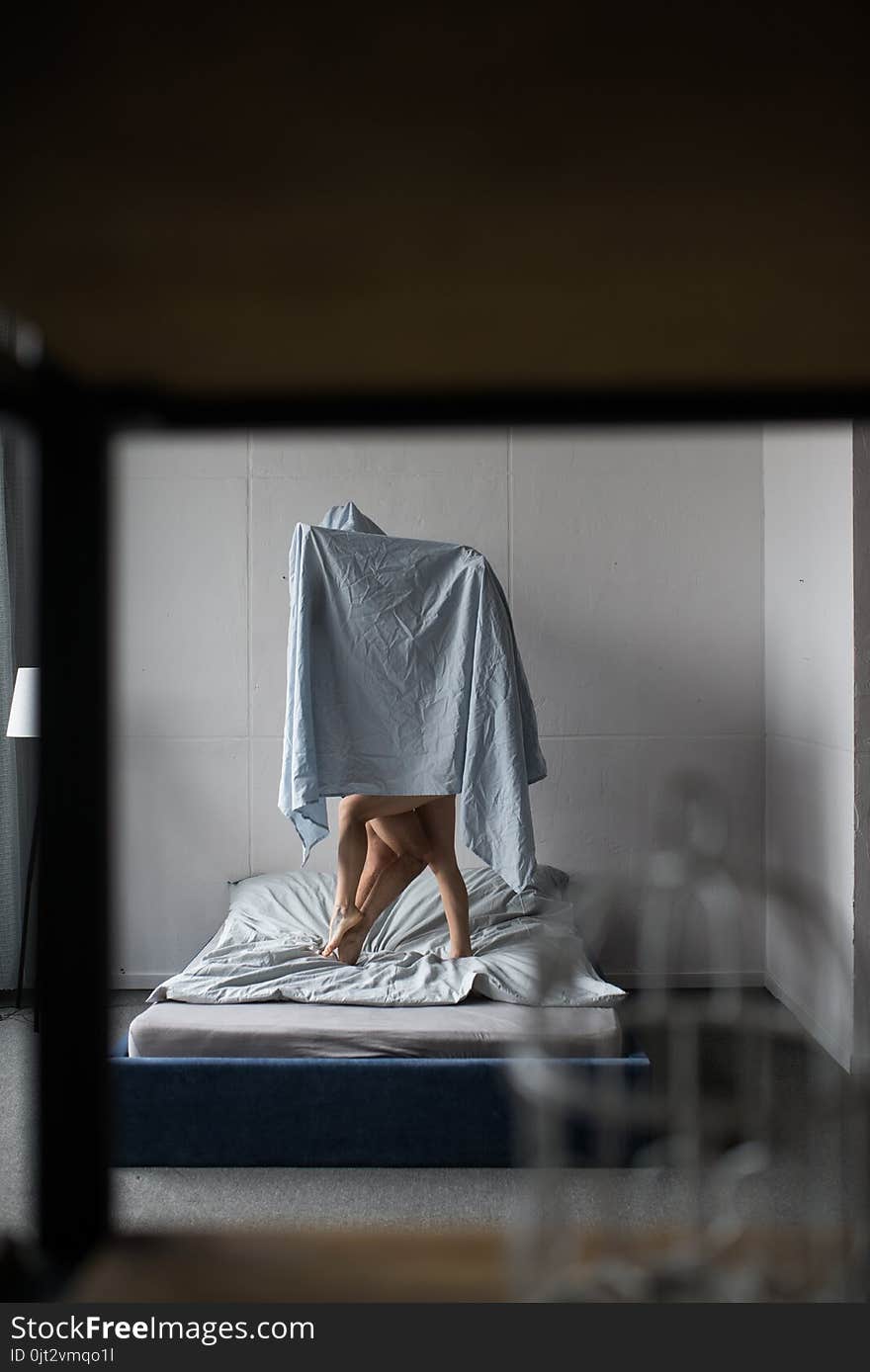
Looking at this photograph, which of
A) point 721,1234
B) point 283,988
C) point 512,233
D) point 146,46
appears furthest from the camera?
point 283,988

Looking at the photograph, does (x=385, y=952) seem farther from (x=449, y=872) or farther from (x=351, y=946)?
(x=449, y=872)

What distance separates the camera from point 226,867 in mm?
4480

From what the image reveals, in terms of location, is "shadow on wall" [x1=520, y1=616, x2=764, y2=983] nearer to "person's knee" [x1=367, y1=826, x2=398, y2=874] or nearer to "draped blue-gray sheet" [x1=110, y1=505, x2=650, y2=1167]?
"draped blue-gray sheet" [x1=110, y1=505, x2=650, y2=1167]

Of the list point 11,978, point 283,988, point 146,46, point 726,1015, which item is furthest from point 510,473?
point 146,46

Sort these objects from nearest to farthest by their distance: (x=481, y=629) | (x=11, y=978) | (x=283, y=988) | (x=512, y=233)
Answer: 1. (x=512, y=233)
2. (x=283, y=988)
3. (x=481, y=629)
4. (x=11, y=978)

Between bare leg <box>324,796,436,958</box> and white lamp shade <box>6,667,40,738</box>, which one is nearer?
bare leg <box>324,796,436,958</box>

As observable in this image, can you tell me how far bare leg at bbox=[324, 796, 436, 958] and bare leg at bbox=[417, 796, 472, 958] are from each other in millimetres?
64

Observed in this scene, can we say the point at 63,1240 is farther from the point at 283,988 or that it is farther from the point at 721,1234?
the point at 283,988

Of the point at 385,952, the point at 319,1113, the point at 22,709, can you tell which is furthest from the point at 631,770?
the point at 22,709

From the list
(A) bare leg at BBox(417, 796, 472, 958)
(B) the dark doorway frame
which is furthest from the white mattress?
(B) the dark doorway frame

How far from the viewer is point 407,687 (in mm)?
3289

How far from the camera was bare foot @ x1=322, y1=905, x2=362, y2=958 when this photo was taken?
3367 mm

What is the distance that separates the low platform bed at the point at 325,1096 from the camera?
272cm

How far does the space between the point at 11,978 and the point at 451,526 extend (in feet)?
8.06
